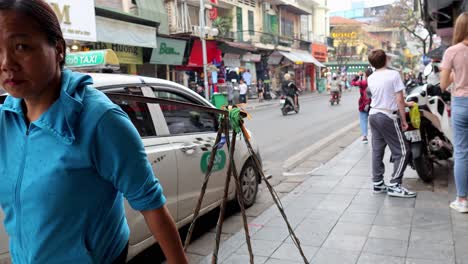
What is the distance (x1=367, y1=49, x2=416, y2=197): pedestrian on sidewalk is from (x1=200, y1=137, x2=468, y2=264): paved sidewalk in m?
0.32

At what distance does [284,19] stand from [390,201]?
122 feet

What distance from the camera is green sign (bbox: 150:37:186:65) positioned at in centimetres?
2178

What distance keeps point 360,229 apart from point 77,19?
13.1m

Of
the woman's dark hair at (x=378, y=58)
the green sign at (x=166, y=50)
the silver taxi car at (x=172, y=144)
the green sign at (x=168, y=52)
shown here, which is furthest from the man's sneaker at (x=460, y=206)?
the green sign at (x=166, y=50)

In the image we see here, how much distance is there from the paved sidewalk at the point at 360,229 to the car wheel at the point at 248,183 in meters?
0.33

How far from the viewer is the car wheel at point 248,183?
5113 mm

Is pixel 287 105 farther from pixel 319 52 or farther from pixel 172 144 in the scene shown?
pixel 319 52

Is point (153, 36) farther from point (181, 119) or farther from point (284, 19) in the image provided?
point (284, 19)

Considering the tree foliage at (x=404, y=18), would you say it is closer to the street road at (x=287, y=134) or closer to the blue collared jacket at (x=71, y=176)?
the street road at (x=287, y=134)

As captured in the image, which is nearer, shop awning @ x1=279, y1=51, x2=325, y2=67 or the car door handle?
the car door handle

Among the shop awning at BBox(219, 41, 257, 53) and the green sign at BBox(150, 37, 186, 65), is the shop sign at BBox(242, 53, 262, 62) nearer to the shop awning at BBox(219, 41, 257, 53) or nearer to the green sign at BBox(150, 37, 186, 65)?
the shop awning at BBox(219, 41, 257, 53)

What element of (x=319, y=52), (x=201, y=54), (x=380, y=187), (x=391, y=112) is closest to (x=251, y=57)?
(x=201, y=54)

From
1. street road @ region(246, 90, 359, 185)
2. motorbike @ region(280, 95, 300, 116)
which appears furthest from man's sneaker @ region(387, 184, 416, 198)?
motorbike @ region(280, 95, 300, 116)

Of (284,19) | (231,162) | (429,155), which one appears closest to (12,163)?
(231,162)
